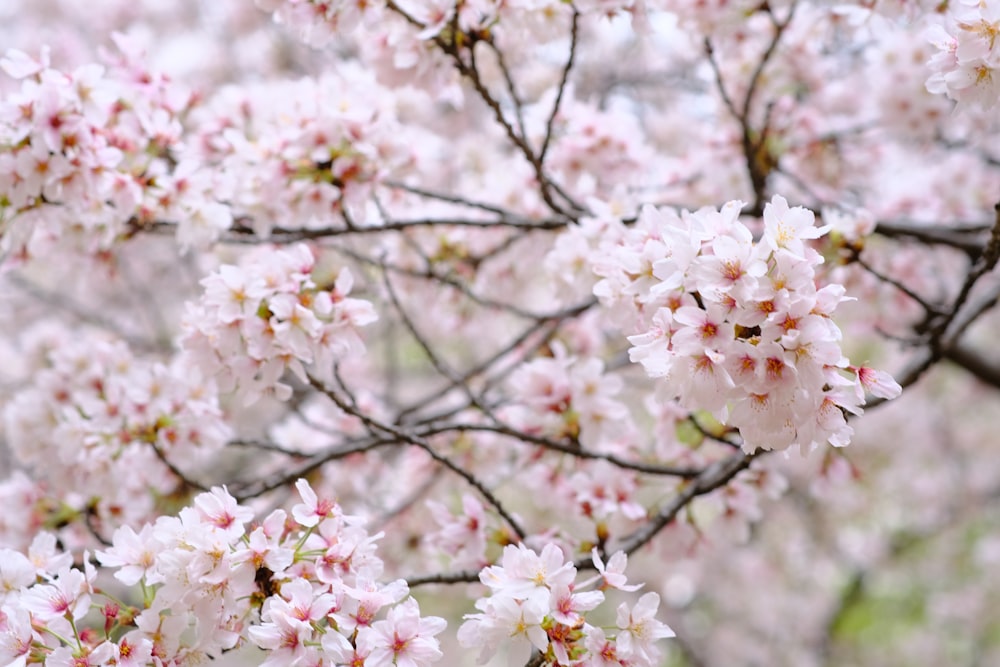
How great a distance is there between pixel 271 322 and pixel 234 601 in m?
0.58

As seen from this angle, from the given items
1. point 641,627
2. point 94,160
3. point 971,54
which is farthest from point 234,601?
point 971,54

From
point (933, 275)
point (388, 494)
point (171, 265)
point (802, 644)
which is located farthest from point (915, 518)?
point (171, 265)

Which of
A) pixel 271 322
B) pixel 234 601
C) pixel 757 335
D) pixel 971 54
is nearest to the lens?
pixel 757 335

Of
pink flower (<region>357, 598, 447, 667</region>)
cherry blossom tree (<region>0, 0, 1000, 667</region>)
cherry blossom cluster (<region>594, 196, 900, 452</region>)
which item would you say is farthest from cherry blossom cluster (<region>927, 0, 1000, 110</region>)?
pink flower (<region>357, 598, 447, 667</region>)

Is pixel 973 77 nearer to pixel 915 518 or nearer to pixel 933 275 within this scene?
pixel 933 275

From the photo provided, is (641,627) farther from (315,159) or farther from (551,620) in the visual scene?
(315,159)

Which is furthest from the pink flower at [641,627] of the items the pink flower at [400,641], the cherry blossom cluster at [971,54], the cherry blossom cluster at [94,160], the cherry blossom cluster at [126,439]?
the cherry blossom cluster at [94,160]

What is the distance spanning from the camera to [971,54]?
151 cm

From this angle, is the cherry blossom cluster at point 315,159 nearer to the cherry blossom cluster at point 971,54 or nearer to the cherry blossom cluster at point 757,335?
the cherry blossom cluster at point 757,335

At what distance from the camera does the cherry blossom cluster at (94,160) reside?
1.86 m

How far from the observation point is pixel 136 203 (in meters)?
2.07

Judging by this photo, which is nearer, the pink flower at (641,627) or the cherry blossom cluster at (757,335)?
the cherry blossom cluster at (757,335)

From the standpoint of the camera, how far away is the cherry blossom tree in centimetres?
133

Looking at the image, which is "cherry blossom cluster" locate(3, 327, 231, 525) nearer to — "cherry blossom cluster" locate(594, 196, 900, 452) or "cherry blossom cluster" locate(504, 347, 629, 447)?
"cherry blossom cluster" locate(504, 347, 629, 447)
